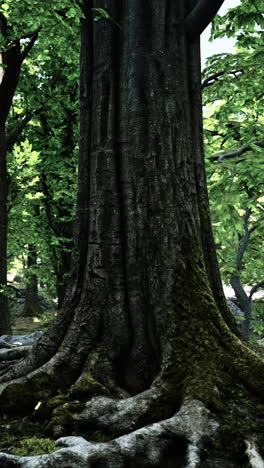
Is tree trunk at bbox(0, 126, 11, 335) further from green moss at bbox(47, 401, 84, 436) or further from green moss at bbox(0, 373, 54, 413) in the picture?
green moss at bbox(47, 401, 84, 436)

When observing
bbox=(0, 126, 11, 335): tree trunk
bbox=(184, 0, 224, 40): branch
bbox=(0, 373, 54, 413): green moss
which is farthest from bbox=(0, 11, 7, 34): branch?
bbox=(0, 373, 54, 413): green moss

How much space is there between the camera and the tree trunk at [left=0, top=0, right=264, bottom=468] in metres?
3.42

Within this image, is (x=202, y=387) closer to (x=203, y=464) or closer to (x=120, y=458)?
(x=203, y=464)

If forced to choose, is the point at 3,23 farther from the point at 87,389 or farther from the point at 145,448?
the point at 145,448

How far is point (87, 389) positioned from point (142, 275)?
4.13 feet

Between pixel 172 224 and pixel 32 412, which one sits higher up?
pixel 172 224

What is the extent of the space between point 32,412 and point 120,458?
1.43 meters

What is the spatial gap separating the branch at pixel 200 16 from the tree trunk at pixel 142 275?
0.38 ft

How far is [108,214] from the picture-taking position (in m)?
4.36

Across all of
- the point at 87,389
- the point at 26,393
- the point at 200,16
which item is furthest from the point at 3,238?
the point at 200,16

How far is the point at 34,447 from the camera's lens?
123 inches

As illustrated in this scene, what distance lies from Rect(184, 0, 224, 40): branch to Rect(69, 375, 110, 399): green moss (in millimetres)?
4276

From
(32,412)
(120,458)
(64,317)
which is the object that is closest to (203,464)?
(120,458)

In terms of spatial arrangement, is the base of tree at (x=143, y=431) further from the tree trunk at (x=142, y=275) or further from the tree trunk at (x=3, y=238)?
the tree trunk at (x=3, y=238)
